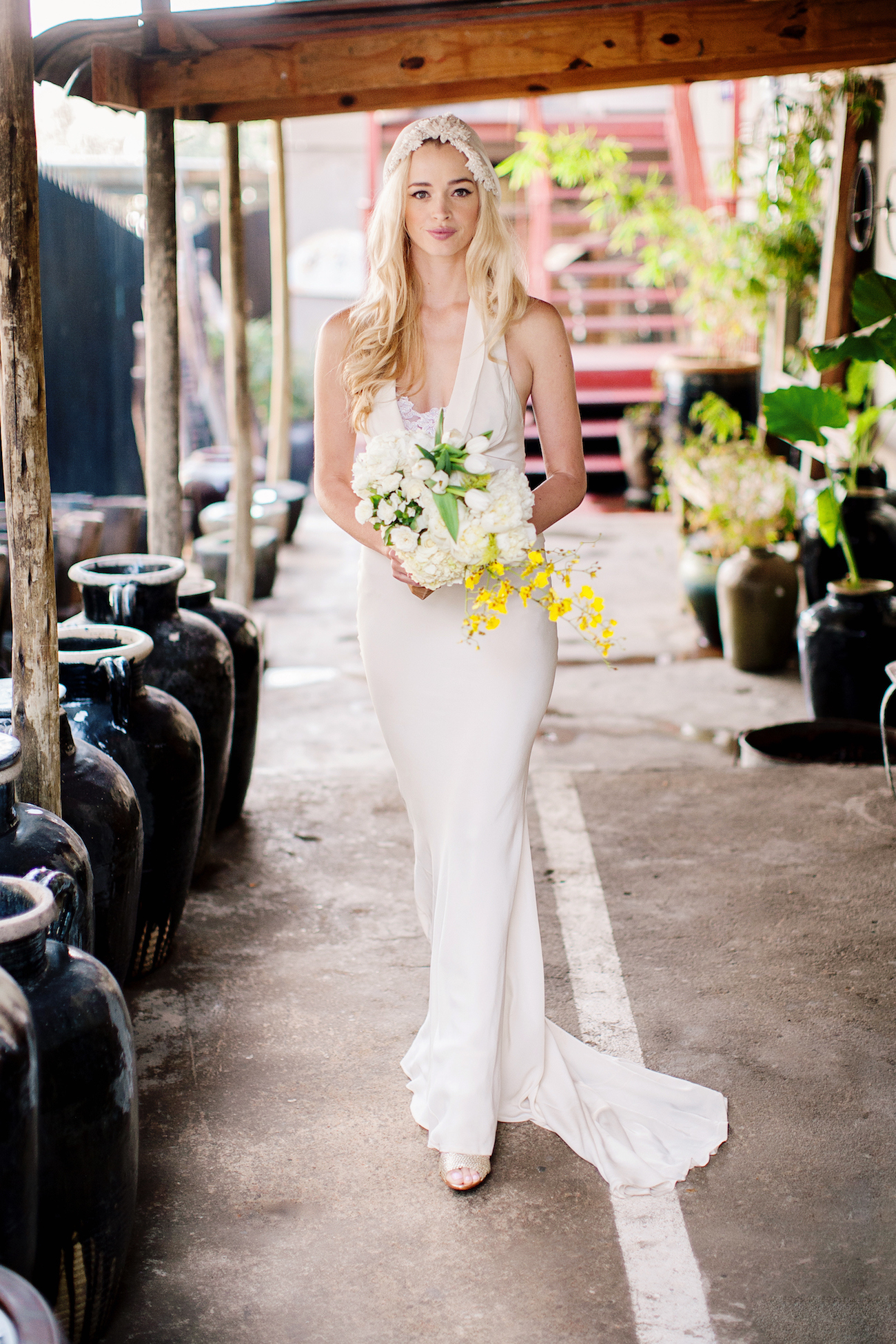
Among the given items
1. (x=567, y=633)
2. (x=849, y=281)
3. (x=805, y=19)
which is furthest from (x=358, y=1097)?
(x=849, y=281)

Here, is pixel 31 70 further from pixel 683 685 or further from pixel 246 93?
pixel 683 685

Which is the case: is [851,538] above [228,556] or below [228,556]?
above

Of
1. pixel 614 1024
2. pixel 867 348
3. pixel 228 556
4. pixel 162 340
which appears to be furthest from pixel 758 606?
pixel 614 1024

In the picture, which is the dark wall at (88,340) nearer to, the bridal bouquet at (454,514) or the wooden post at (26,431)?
the wooden post at (26,431)

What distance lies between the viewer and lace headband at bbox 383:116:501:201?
2.95 meters

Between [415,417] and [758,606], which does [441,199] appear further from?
[758,606]

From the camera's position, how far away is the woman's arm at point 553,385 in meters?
3.06

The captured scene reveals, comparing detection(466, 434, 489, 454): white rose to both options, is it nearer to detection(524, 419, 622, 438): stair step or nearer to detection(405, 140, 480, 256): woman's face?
detection(405, 140, 480, 256): woman's face

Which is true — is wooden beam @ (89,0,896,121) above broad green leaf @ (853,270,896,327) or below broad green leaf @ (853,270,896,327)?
above

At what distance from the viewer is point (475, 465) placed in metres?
2.69

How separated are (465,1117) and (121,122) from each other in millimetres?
13357

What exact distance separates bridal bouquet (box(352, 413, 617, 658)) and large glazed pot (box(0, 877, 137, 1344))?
1.03 m

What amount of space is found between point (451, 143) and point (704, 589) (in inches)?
197

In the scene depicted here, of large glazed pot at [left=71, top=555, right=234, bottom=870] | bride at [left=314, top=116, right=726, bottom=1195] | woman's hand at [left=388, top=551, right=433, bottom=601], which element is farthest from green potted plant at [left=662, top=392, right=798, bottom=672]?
woman's hand at [left=388, top=551, right=433, bottom=601]
